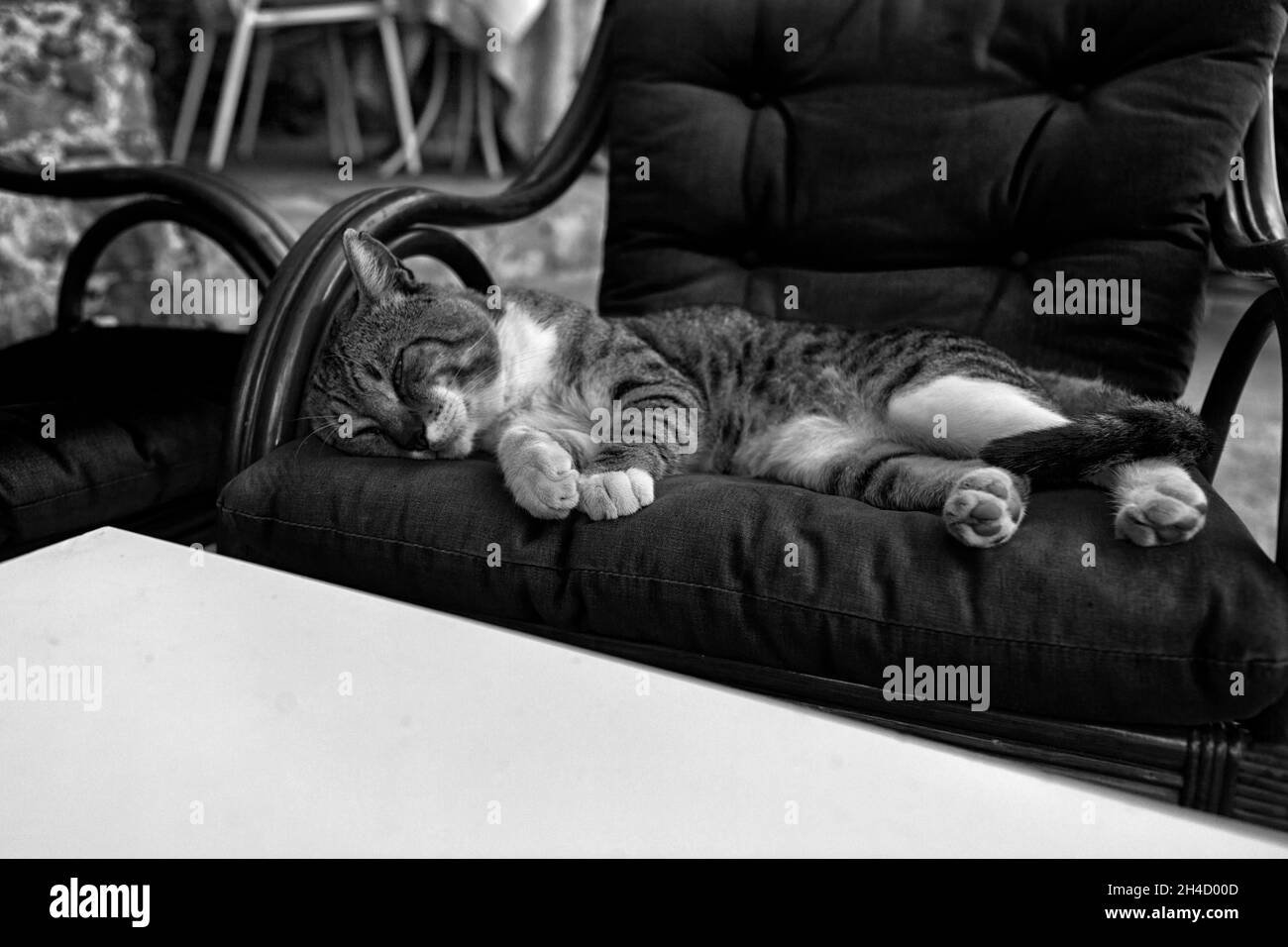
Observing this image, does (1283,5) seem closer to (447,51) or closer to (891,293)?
(891,293)

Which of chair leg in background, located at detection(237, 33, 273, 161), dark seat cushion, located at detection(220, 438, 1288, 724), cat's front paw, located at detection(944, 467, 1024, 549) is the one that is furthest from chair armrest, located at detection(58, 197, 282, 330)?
chair leg in background, located at detection(237, 33, 273, 161)

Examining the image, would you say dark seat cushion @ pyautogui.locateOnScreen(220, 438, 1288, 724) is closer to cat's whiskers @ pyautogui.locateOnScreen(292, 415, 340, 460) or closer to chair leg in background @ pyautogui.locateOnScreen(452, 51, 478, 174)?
cat's whiskers @ pyautogui.locateOnScreen(292, 415, 340, 460)

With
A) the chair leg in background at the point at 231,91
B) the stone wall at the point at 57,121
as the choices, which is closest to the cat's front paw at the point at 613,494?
the stone wall at the point at 57,121

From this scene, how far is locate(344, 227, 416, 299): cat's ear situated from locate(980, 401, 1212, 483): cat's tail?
0.92m

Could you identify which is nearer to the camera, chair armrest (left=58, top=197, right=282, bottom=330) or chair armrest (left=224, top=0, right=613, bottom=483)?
chair armrest (left=224, top=0, right=613, bottom=483)

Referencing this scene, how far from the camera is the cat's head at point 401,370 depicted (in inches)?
52.7

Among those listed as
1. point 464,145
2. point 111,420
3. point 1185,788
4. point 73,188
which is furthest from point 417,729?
point 464,145

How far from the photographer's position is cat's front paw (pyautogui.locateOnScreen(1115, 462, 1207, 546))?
917 millimetres

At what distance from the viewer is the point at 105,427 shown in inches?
56.3

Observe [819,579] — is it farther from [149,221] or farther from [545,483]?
[149,221]

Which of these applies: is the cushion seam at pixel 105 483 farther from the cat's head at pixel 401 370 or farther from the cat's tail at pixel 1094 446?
the cat's tail at pixel 1094 446

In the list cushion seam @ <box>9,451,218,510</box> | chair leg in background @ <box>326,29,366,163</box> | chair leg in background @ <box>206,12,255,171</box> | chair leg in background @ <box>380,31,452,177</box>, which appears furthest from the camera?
chair leg in background @ <box>380,31,452,177</box>

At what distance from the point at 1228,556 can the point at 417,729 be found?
2.59 ft

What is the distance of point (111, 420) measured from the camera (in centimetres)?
145
